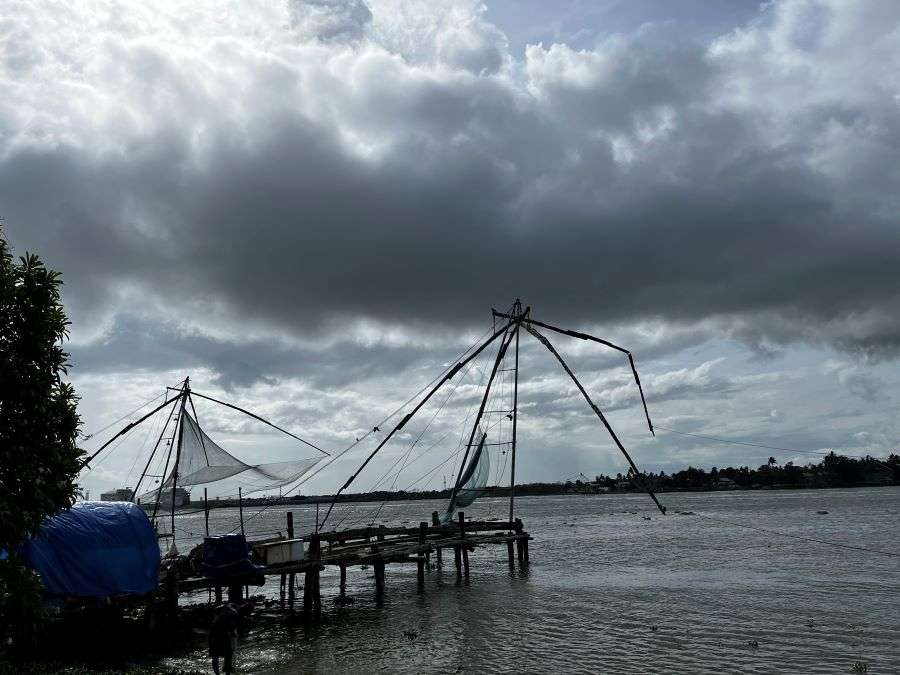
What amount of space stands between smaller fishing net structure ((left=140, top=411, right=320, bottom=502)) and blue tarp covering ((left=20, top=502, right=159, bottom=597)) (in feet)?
23.5

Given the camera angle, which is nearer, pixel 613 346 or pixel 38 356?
pixel 38 356

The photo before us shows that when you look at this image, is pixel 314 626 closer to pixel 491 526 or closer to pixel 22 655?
pixel 22 655

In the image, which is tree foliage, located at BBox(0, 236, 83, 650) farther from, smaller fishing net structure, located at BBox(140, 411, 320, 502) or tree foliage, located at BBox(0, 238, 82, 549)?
smaller fishing net structure, located at BBox(140, 411, 320, 502)

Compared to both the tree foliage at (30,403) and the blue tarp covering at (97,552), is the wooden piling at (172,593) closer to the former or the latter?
the blue tarp covering at (97,552)

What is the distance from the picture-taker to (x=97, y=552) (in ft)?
63.1

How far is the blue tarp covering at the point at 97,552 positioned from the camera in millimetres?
18359

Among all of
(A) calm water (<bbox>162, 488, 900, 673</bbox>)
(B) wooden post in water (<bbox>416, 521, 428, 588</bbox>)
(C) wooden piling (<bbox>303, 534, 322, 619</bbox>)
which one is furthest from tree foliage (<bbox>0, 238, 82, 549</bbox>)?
(B) wooden post in water (<bbox>416, 521, 428, 588</bbox>)

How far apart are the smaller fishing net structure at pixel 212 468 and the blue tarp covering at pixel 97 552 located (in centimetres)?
716

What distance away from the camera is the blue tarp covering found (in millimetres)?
18359

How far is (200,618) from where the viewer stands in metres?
23.9

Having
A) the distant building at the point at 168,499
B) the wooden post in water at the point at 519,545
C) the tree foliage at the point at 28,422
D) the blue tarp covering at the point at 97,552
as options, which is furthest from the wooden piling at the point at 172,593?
the wooden post in water at the point at 519,545

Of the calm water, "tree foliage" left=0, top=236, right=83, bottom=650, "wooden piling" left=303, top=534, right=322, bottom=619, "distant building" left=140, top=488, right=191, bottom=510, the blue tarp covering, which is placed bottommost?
the calm water

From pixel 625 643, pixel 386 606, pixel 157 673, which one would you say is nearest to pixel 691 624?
pixel 625 643

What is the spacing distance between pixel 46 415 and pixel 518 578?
100 ft
